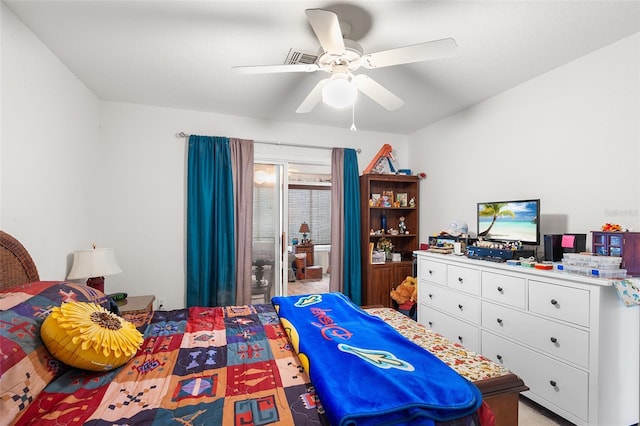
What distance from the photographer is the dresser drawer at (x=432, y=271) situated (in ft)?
9.45

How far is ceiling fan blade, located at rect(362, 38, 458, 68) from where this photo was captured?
146 centimetres

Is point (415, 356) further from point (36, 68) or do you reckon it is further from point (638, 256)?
point (36, 68)

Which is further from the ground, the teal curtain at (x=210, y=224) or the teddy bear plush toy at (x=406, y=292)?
the teal curtain at (x=210, y=224)

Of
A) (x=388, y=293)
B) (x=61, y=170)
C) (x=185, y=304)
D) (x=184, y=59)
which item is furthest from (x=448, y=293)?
(x=61, y=170)

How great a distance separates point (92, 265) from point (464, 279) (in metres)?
3.20

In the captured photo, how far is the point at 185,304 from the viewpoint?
3342 millimetres

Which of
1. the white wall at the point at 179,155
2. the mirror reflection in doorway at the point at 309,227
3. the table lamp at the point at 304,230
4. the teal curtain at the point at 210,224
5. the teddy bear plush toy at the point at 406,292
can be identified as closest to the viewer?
the white wall at the point at 179,155

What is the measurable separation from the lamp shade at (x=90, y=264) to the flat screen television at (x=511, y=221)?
340 cm

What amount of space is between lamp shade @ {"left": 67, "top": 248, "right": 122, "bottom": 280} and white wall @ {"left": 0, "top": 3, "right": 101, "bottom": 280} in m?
0.10

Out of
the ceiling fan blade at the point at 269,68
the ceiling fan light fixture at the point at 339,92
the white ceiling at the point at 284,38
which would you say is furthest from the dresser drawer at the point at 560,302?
the ceiling fan blade at the point at 269,68

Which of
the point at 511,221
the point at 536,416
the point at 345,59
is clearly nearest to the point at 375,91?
the point at 345,59

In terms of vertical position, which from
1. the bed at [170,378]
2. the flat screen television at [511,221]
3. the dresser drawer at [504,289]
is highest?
the flat screen television at [511,221]

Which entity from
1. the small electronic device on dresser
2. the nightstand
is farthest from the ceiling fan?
the nightstand

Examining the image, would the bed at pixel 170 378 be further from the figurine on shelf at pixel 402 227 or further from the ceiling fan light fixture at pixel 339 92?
the figurine on shelf at pixel 402 227
